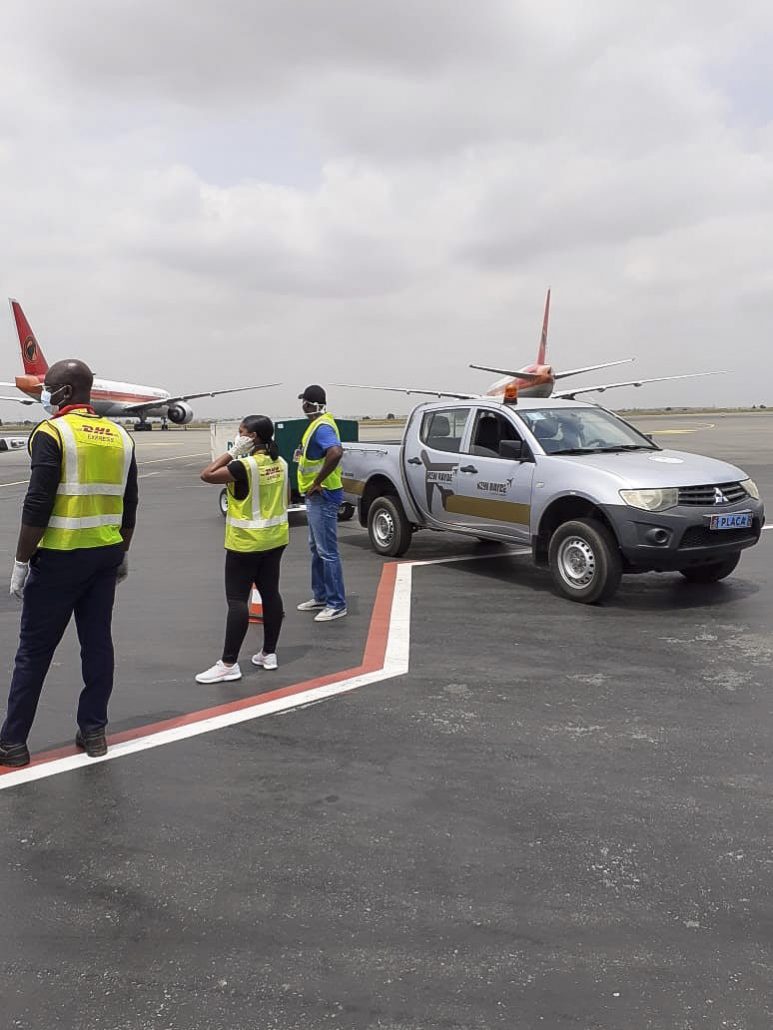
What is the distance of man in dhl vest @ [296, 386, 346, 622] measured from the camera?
300 inches

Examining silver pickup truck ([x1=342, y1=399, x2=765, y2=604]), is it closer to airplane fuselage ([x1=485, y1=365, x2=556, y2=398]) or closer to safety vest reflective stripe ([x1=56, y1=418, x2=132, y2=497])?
safety vest reflective stripe ([x1=56, y1=418, x2=132, y2=497])

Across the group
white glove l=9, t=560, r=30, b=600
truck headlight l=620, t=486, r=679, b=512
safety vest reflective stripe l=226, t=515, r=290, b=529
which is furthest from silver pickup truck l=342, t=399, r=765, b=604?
white glove l=9, t=560, r=30, b=600

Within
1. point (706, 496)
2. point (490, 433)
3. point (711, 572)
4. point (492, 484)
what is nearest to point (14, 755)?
point (492, 484)

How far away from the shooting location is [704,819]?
3797 millimetres

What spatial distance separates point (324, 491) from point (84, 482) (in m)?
3.46

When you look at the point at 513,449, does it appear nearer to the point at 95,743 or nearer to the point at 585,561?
the point at 585,561

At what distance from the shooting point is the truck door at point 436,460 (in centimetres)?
964

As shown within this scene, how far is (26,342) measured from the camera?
46.7 metres

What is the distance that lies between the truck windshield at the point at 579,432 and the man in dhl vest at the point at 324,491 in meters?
2.30

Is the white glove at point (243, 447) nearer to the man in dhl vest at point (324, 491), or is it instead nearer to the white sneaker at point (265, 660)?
the white sneaker at point (265, 660)

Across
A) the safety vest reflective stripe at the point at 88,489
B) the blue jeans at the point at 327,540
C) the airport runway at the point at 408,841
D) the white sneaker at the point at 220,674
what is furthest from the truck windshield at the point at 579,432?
the safety vest reflective stripe at the point at 88,489

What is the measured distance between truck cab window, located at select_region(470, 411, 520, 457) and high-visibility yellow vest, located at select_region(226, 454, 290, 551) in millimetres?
3848

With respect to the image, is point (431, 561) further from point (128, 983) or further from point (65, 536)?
point (128, 983)

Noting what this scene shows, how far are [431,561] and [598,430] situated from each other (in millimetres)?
2512
